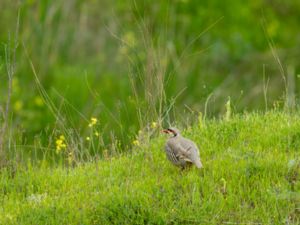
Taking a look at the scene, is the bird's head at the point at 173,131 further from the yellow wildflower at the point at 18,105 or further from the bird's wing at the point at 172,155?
the yellow wildflower at the point at 18,105

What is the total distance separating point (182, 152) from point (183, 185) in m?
0.34

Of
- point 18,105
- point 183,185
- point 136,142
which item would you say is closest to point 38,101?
point 18,105

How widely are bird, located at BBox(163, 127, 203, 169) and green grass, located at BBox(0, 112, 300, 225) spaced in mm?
107

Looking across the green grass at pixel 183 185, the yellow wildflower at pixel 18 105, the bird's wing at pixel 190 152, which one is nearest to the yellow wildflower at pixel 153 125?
the green grass at pixel 183 185

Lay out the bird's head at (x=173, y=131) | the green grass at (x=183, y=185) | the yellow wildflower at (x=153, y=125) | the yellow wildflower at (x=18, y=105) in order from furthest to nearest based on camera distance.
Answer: the yellow wildflower at (x=18, y=105)
the yellow wildflower at (x=153, y=125)
the bird's head at (x=173, y=131)
the green grass at (x=183, y=185)

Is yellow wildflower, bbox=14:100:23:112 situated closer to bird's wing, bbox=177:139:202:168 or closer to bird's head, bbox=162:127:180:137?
bird's head, bbox=162:127:180:137

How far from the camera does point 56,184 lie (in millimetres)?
8930

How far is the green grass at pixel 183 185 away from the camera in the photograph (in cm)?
782

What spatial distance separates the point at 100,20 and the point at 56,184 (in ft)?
37.0

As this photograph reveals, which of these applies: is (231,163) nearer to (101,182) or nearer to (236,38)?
(101,182)

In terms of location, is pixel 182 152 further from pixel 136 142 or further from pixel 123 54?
pixel 123 54

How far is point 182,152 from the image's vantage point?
8.39m

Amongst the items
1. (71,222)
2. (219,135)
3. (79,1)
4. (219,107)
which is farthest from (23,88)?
(71,222)

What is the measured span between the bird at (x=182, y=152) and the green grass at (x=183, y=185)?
11 cm
